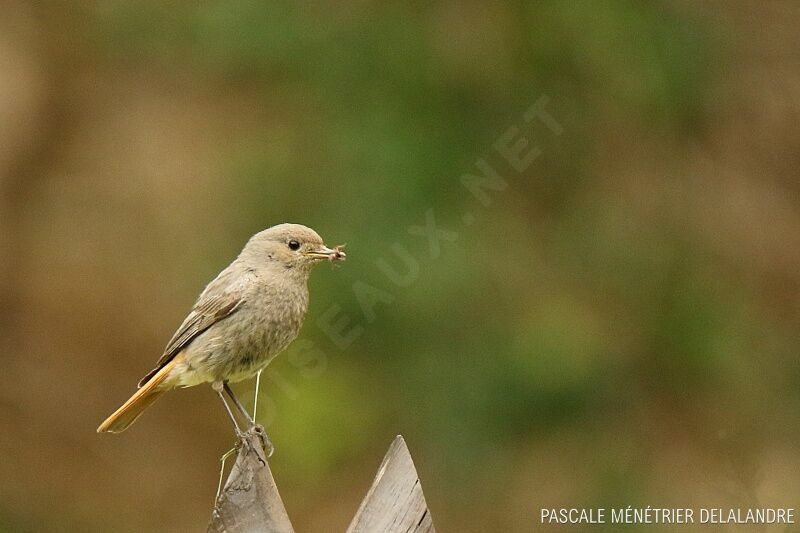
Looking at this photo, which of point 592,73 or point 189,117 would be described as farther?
point 189,117

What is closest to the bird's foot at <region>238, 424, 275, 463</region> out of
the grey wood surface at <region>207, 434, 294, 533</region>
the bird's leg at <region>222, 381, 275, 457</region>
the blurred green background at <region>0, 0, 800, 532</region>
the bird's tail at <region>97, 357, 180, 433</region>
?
the bird's leg at <region>222, 381, 275, 457</region>

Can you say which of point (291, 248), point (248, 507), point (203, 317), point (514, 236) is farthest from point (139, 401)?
point (514, 236)

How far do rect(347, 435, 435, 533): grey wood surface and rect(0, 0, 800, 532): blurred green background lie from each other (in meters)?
3.71

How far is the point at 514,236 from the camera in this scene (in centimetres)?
786

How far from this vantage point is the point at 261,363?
4449 mm

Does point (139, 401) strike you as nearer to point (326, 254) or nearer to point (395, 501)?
point (326, 254)

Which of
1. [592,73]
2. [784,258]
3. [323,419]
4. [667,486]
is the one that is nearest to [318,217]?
[323,419]

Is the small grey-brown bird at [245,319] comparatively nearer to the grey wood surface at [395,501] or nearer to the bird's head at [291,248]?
the bird's head at [291,248]

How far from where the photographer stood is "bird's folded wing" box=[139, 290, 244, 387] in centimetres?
442

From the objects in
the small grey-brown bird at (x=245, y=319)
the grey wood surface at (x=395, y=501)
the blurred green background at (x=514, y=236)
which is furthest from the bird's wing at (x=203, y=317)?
the blurred green background at (x=514, y=236)

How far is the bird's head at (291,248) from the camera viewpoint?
4.31 metres

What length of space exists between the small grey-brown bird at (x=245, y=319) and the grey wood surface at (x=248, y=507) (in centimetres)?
70

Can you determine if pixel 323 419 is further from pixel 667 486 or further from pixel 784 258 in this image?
pixel 784 258

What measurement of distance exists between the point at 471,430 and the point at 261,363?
334cm
